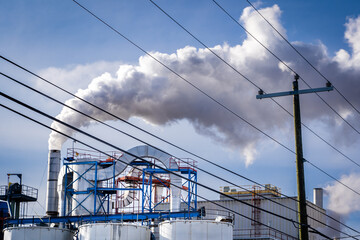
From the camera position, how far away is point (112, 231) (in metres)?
32.9

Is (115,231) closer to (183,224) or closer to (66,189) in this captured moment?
(183,224)

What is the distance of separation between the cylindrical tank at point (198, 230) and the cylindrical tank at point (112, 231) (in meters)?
2.26

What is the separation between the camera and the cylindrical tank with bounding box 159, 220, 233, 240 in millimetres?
31797

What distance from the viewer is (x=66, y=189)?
49.1 metres

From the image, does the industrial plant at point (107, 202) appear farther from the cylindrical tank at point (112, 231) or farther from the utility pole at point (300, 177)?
the utility pole at point (300, 177)

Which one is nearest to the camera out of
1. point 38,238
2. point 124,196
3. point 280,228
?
point 38,238

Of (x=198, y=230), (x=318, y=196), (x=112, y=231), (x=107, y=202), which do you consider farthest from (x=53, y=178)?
(x=318, y=196)

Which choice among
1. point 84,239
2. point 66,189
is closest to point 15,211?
point 66,189

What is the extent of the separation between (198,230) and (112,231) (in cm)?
532

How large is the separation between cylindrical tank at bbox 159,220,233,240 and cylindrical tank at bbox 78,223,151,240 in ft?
7.40

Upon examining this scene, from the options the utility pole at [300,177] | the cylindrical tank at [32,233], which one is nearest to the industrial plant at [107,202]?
the cylindrical tank at [32,233]

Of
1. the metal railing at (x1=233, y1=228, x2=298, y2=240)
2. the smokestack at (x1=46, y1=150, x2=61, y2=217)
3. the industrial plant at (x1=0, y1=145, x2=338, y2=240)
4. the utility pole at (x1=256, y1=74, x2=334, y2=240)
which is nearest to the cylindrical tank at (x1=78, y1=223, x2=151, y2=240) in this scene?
the industrial plant at (x1=0, y1=145, x2=338, y2=240)

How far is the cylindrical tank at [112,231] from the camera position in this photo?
3294 centimetres

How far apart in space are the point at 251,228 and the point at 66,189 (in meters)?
19.5
